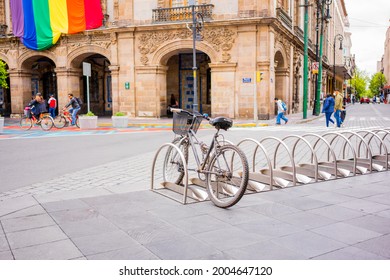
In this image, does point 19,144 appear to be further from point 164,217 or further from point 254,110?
point 254,110

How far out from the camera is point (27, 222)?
4652 millimetres

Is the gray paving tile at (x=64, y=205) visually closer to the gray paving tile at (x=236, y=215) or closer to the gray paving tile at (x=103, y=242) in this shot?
the gray paving tile at (x=103, y=242)

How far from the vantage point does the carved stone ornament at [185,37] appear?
77.2 feet

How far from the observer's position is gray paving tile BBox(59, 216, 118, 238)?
13.9ft

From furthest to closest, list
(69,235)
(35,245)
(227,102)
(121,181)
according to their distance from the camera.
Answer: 1. (227,102)
2. (121,181)
3. (69,235)
4. (35,245)

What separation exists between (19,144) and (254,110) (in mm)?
12672

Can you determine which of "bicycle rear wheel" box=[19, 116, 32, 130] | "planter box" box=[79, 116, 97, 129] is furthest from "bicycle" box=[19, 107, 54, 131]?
"planter box" box=[79, 116, 97, 129]

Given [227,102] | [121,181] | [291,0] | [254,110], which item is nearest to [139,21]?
[227,102]

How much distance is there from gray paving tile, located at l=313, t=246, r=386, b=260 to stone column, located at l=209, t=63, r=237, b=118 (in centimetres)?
2028

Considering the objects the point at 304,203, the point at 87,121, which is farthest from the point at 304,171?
the point at 87,121

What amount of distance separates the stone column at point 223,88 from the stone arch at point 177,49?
0.69 metres

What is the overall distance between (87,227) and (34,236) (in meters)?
0.54

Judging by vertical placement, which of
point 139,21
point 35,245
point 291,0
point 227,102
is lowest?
point 35,245

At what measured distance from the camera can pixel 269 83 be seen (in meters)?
23.5
